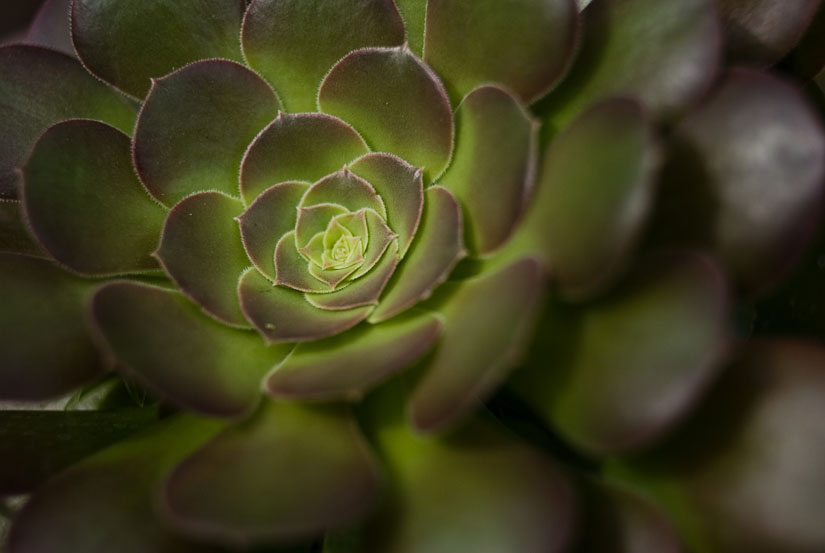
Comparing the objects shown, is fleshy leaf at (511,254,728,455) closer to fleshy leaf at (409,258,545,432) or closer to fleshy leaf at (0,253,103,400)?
fleshy leaf at (409,258,545,432)

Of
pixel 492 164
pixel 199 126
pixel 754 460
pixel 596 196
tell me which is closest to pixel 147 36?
pixel 199 126

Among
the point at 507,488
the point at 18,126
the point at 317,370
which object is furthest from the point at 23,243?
the point at 507,488

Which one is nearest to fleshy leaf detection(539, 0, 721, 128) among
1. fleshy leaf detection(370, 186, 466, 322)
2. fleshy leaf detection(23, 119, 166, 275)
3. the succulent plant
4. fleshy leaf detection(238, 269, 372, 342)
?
the succulent plant

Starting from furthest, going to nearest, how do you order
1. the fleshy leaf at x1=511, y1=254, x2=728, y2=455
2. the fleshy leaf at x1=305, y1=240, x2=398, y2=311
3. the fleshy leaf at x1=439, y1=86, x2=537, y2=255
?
the fleshy leaf at x1=305, y1=240, x2=398, y2=311 → the fleshy leaf at x1=439, y1=86, x2=537, y2=255 → the fleshy leaf at x1=511, y1=254, x2=728, y2=455

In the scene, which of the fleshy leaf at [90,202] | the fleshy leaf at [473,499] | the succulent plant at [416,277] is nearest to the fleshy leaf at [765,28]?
the succulent plant at [416,277]

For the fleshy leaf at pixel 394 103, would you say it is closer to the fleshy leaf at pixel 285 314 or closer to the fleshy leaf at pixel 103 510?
the fleshy leaf at pixel 285 314

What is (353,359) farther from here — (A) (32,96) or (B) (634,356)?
(A) (32,96)
